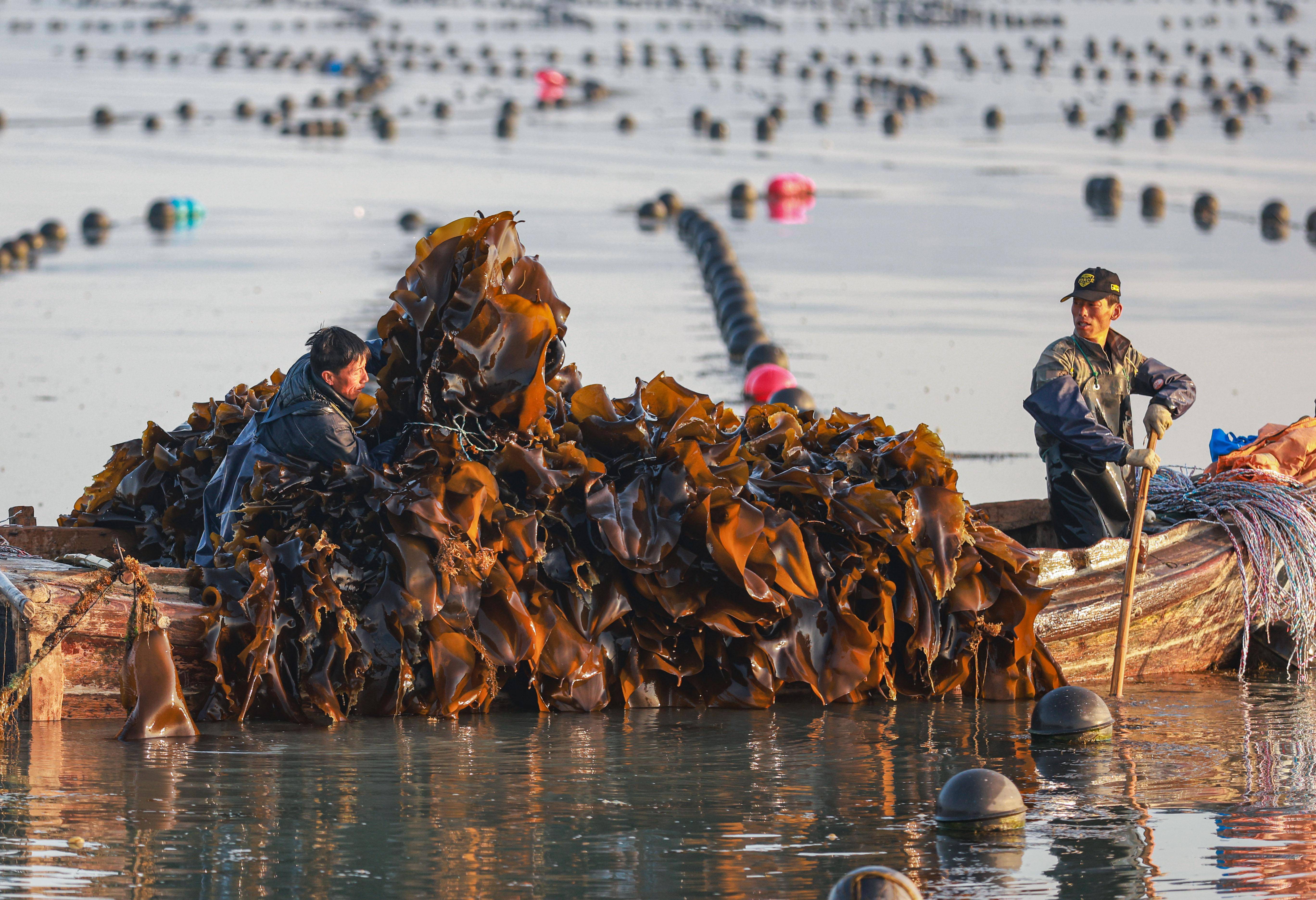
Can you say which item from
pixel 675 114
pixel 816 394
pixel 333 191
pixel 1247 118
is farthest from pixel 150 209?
pixel 1247 118

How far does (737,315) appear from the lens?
60.1 ft

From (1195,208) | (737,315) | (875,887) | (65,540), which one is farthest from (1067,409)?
(1195,208)

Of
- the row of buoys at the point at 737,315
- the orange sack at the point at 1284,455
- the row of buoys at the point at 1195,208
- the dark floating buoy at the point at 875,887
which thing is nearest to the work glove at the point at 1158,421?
the orange sack at the point at 1284,455

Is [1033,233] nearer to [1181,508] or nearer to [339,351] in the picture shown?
[1181,508]

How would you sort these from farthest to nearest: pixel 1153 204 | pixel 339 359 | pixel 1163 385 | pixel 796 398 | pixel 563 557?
1. pixel 1153 204
2. pixel 796 398
3. pixel 1163 385
4. pixel 563 557
5. pixel 339 359

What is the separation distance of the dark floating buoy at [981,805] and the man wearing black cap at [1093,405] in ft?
8.77

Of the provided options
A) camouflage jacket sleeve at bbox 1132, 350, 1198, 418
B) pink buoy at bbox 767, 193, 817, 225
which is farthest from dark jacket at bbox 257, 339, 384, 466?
pink buoy at bbox 767, 193, 817, 225

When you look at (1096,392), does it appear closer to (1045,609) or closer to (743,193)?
(1045,609)

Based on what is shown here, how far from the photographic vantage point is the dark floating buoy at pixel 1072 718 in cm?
763

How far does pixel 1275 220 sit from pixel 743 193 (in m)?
7.65

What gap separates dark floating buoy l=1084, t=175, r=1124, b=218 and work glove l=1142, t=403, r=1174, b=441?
19.7 meters

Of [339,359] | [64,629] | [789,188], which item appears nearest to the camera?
[64,629]

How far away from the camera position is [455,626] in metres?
7.89

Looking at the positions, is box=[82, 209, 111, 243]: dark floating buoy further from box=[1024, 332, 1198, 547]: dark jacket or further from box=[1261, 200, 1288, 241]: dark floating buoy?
box=[1024, 332, 1198, 547]: dark jacket
